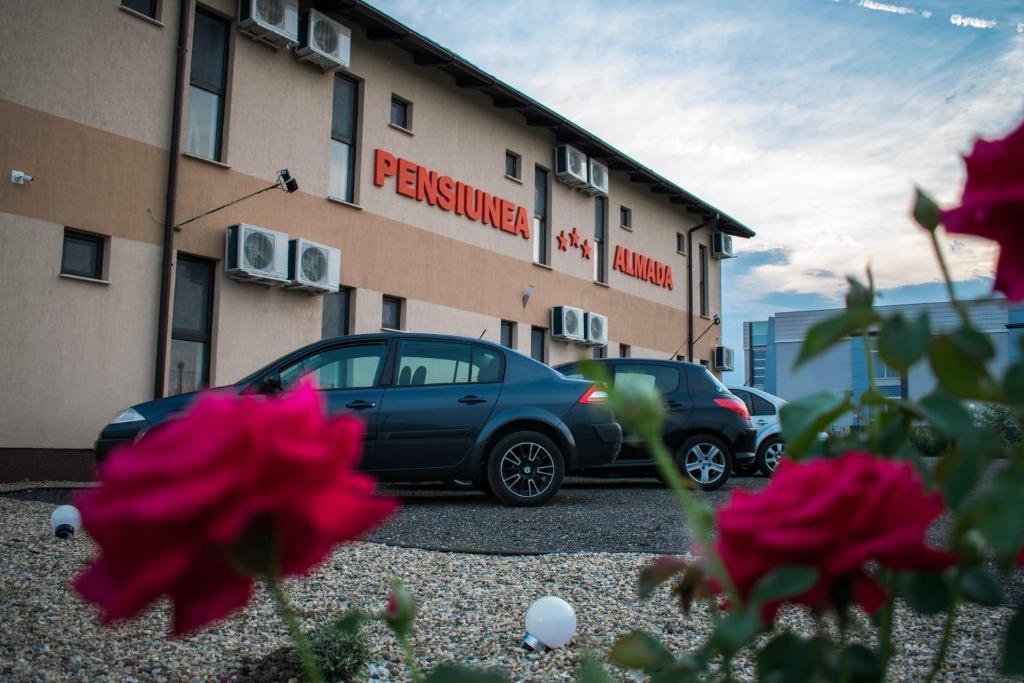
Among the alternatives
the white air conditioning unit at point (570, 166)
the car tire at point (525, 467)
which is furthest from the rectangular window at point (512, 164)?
the car tire at point (525, 467)

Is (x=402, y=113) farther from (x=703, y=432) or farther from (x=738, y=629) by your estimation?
(x=738, y=629)

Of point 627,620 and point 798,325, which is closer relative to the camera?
point 627,620

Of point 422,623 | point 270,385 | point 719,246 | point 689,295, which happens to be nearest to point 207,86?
point 270,385

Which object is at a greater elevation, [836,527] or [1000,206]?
[1000,206]

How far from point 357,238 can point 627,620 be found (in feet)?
36.7

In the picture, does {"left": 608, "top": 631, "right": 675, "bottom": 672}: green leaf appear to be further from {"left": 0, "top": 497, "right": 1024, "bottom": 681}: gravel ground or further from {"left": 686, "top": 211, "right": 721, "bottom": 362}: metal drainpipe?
{"left": 686, "top": 211, "right": 721, "bottom": 362}: metal drainpipe

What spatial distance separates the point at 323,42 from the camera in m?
13.1

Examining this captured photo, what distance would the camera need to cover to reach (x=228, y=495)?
1.65ft

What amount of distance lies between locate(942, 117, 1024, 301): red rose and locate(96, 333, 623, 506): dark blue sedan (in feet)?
22.3

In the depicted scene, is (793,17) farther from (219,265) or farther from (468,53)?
(468,53)

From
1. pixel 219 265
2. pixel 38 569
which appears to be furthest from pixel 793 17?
pixel 219 265

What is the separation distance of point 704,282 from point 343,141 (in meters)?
15.7

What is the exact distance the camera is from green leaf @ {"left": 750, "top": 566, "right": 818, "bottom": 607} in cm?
56

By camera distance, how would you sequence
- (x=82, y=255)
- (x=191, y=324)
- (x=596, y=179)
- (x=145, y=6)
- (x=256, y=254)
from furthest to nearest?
(x=596, y=179)
(x=256, y=254)
(x=191, y=324)
(x=145, y=6)
(x=82, y=255)
